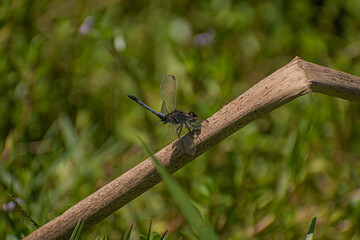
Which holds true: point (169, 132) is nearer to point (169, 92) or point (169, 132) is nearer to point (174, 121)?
point (174, 121)

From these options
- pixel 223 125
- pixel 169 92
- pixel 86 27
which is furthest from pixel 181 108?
pixel 223 125

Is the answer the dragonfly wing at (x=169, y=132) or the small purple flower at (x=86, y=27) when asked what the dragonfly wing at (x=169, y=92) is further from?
the small purple flower at (x=86, y=27)

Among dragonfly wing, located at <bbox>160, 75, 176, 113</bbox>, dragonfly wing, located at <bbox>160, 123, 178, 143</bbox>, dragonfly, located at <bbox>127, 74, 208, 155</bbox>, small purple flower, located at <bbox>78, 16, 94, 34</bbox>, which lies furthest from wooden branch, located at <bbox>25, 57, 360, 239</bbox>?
small purple flower, located at <bbox>78, 16, 94, 34</bbox>

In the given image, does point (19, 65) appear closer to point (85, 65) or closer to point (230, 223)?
point (85, 65)

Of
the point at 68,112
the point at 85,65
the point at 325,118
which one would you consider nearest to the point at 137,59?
the point at 85,65

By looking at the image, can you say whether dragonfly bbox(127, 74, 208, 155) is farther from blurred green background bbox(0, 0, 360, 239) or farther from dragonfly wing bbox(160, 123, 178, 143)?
blurred green background bbox(0, 0, 360, 239)

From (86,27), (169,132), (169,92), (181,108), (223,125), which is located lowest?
(223,125)

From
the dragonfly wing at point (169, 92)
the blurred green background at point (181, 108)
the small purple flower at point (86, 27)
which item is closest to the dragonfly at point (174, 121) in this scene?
the dragonfly wing at point (169, 92)
